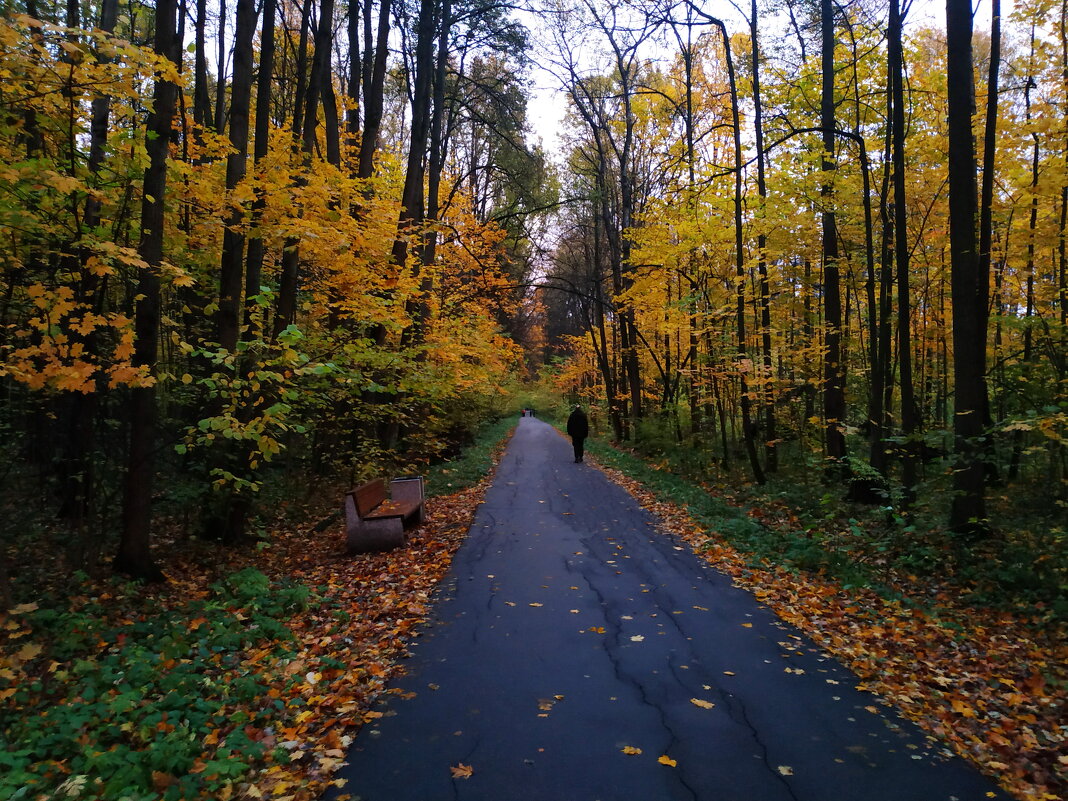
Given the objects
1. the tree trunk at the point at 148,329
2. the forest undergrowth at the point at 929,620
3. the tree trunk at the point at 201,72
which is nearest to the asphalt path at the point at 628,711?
the forest undergrowth at the point at 929,620

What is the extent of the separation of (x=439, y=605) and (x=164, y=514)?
5.74 metres

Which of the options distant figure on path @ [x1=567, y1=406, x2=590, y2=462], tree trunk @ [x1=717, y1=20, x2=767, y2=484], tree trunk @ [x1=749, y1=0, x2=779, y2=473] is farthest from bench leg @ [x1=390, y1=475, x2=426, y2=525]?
distant figure on path @ [x1=567, y1=406, x2=590, y2=462]

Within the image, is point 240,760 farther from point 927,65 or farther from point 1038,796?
point 927,65

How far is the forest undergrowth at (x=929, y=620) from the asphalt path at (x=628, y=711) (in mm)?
280

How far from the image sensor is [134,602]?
5.57 meters

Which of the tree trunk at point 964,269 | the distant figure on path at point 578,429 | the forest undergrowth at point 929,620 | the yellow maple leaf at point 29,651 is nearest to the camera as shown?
the forest undergrowth at point 929,620

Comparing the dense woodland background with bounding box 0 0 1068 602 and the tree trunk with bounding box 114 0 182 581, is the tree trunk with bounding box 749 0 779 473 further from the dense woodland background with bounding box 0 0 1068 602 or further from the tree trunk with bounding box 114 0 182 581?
the tree trunk with bounding box 114 0 182 581

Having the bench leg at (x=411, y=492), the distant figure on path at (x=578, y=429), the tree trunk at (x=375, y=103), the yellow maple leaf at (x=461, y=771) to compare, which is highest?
the tree trunk at (x=375, y=103)

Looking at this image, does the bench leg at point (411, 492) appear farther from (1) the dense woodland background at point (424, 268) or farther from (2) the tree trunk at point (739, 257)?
(2) the tree trunk at point (739, 257)

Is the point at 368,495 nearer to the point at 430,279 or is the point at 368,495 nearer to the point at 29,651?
the point at 29,651

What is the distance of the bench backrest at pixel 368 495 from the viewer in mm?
8320

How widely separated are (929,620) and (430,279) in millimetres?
12211

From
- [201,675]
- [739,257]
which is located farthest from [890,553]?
[201,675]

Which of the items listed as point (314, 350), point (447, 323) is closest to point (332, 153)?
point (314, 350)
